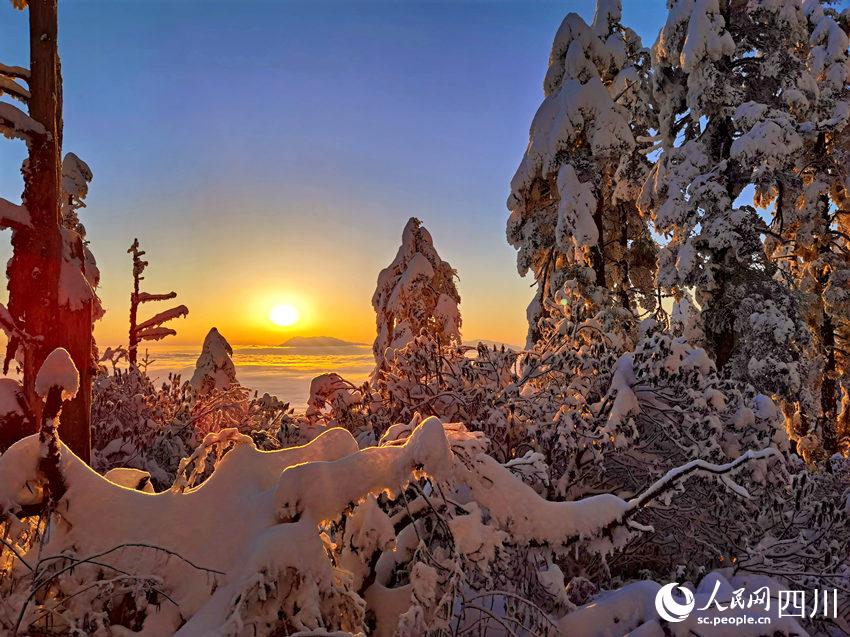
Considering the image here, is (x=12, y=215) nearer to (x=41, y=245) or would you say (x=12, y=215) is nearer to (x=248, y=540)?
(x=41, y=245)

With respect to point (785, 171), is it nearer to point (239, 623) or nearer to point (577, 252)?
point (577, 252)

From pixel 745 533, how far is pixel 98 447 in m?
9.73

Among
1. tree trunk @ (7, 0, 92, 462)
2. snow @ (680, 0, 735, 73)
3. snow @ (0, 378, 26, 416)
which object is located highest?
snow @ (680, 0, 735, 73)

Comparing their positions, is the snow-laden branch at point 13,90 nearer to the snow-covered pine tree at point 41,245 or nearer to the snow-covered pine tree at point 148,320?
the snow-covered pine tree at point 41,245

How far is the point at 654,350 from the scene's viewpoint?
6.43 metres

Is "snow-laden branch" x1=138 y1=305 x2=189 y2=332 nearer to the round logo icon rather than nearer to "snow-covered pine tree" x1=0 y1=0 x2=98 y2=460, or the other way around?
"snow-covered pine tree" x1=0 y1=0 x2=98 y2=460

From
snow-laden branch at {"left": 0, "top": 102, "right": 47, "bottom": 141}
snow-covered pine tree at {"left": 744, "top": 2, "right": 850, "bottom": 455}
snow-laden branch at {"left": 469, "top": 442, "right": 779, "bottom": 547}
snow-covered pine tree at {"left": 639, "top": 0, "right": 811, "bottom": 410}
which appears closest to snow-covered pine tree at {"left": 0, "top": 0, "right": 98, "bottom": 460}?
snow-laden branch at {"left": 0, "top": 102, "right": 47, "bottom": 141}

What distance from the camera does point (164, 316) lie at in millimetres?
23406

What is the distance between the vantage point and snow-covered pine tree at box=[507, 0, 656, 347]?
1495 cm

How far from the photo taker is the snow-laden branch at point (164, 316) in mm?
23105

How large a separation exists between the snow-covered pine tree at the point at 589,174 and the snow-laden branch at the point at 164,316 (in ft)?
45.7

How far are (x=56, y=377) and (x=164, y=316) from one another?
22449 millimetres

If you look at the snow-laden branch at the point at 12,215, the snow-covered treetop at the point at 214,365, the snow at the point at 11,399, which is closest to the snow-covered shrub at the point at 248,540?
the snow at the point at 11,399

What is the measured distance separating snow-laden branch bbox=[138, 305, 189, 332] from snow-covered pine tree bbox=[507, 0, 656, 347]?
13.9 meters
